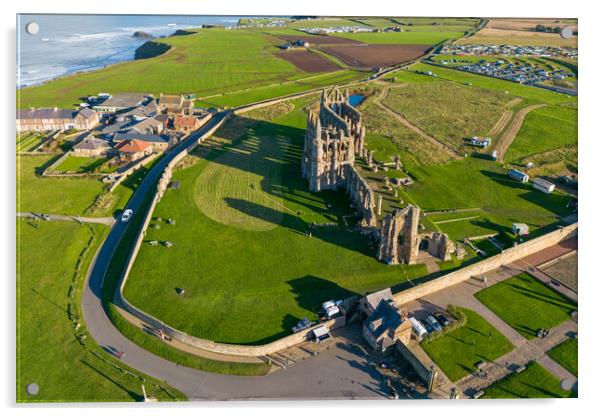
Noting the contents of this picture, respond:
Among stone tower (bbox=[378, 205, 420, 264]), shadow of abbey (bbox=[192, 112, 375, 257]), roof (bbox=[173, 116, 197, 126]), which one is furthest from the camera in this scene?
roof (bbox=[173, 116, 197, 126])

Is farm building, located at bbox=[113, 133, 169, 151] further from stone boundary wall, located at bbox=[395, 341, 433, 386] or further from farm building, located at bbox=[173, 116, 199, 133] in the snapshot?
stone boundary wall, located at bbox=[395, 341, 433, 386]

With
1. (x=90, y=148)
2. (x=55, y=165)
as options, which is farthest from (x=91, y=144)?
(x=55, y=165)

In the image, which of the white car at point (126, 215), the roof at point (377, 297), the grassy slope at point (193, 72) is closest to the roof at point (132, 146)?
the white car at point (126, 215)

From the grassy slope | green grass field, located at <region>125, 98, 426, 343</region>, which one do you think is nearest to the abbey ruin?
green grass field, located at <region>125, 98, 426, 343</region>

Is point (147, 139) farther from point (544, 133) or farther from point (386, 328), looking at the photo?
point (544, 133)

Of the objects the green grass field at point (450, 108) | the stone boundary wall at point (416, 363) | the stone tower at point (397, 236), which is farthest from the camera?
the green grass field at point (450, 108)

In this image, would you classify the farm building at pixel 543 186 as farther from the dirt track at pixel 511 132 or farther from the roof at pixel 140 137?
the roof at pixel 140 137

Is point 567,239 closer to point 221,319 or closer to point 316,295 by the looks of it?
point 316,295
